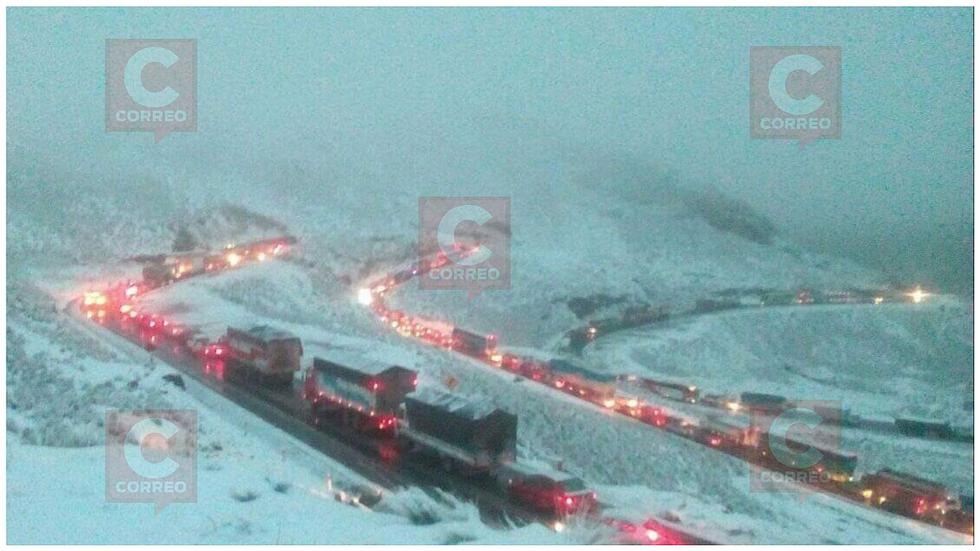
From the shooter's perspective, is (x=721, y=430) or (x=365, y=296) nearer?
(x=721, y=430)

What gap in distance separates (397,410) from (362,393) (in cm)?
53

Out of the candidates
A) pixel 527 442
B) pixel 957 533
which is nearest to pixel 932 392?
pixel 957 533

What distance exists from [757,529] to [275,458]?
525 centimetres

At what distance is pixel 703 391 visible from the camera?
561 inches

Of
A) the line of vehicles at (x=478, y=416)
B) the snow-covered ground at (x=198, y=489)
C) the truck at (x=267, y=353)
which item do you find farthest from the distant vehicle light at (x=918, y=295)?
the truck at (x=267, y=353)

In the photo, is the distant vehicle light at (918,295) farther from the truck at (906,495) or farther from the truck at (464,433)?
the truck at (464,433)

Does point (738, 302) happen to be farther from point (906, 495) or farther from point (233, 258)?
point (233, 258)

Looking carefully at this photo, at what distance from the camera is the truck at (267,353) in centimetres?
1174

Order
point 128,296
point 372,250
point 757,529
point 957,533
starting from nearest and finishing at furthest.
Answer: point 757,529 < point 957,533 < point 128,296 < point 372,250

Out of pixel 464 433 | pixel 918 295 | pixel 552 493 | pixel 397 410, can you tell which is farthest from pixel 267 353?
pixel 918 295

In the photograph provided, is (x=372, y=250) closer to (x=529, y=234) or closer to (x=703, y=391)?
(x=529, y=234)

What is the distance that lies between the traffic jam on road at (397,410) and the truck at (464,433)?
12 millimetres

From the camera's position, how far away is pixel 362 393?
33.6 feet

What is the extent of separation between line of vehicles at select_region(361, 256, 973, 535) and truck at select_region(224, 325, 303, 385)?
3383 mm
